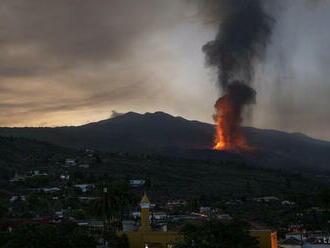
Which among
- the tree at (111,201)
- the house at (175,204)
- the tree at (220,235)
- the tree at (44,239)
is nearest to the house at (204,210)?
the house at (175,204)

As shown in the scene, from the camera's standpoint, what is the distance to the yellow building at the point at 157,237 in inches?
1569

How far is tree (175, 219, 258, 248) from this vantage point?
3366 centimetres

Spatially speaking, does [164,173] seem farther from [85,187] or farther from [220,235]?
[220,235]

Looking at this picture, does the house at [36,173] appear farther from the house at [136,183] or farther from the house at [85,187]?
the house at [136,183]

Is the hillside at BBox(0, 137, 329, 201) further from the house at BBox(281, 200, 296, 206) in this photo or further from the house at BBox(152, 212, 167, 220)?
the house at BBox(152, 212, 167, 220)

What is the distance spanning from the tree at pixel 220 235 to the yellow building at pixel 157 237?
2836 millimetres

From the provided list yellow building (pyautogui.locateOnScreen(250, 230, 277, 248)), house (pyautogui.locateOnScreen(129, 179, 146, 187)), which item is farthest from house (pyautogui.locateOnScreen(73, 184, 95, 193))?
yellow building (pyautogui.locateOnScreen(250, 230, 277, 248))

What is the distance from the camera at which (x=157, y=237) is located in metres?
43.1

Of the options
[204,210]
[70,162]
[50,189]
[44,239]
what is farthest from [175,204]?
[44,239]

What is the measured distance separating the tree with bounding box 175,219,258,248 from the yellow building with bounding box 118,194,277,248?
9.31 ft

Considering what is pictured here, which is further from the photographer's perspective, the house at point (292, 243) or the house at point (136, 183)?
the house at point (136, 183)

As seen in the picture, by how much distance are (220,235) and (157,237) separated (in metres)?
8.87

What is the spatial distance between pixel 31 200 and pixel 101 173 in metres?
41.2

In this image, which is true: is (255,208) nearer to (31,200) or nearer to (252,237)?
(31,200)
